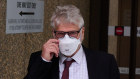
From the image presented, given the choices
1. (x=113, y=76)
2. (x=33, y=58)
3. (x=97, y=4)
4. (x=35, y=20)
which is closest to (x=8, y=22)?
(x=35, y=20)

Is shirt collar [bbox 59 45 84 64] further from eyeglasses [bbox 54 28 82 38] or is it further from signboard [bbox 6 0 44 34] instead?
signboard [bbox 6 0 44 34]

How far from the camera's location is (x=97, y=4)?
666 cm

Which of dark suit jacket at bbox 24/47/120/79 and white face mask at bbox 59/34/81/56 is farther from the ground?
white face mask at bbox 59/34/81/56

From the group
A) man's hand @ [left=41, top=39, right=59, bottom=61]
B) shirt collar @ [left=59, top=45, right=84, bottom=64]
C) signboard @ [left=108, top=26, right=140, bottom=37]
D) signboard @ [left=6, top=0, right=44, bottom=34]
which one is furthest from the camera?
signboard @ [left=108, top=26, right=140, bottom=37]

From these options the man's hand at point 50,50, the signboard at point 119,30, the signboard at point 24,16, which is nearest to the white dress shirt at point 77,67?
the man's hand at point 50,50

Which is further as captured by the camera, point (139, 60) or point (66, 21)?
point (139, 60)

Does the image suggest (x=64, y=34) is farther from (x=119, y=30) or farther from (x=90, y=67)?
(x=119, y=30)

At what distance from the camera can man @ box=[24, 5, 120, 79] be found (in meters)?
2.82

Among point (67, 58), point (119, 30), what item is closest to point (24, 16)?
point (67, 58)

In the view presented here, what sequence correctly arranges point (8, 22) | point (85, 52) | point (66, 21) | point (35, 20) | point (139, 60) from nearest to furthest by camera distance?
point (66, 21) → point (85, 52) → point (8, 22) → point (35, 20) → point (139, 60)

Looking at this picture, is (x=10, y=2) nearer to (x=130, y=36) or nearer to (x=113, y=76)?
(x=113, y=76)

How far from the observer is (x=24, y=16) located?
434 cm

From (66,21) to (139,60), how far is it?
3.96 meters

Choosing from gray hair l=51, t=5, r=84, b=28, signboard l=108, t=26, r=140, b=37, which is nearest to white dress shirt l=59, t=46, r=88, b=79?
gray hair l=51, t=5, r=84, b=28
